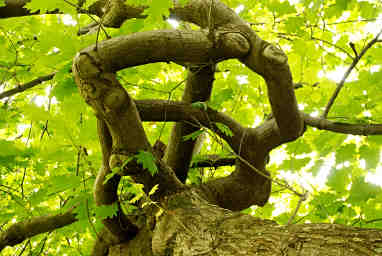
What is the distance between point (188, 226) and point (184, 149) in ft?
3.52

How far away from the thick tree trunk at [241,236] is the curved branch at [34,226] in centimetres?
120

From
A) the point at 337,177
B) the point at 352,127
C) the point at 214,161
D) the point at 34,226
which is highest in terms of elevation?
the point at 352,127

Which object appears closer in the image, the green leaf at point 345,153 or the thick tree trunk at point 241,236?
the thick tree trunk at point 241,236

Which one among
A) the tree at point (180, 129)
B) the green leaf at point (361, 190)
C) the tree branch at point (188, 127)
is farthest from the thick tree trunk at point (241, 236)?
the tree branch at point (188, 127)

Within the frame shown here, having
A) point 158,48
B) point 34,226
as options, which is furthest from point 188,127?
point 34,226

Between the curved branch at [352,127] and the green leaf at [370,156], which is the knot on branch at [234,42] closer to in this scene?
the curved branch at [352,127]

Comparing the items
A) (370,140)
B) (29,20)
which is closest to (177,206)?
(370,140)

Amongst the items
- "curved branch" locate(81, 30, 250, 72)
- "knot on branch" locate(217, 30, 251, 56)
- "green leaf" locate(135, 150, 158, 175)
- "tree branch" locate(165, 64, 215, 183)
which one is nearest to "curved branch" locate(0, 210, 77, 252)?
"tree branch" locate(165, 64, 215, 183)

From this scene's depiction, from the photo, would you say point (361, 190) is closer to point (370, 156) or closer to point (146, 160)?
point (370, 156)

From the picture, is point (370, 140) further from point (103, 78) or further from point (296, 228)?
point (103, 78)

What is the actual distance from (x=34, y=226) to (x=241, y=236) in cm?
200

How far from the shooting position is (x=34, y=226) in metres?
2.71

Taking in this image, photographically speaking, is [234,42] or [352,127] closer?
[234,42]

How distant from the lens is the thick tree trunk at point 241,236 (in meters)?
1.24
